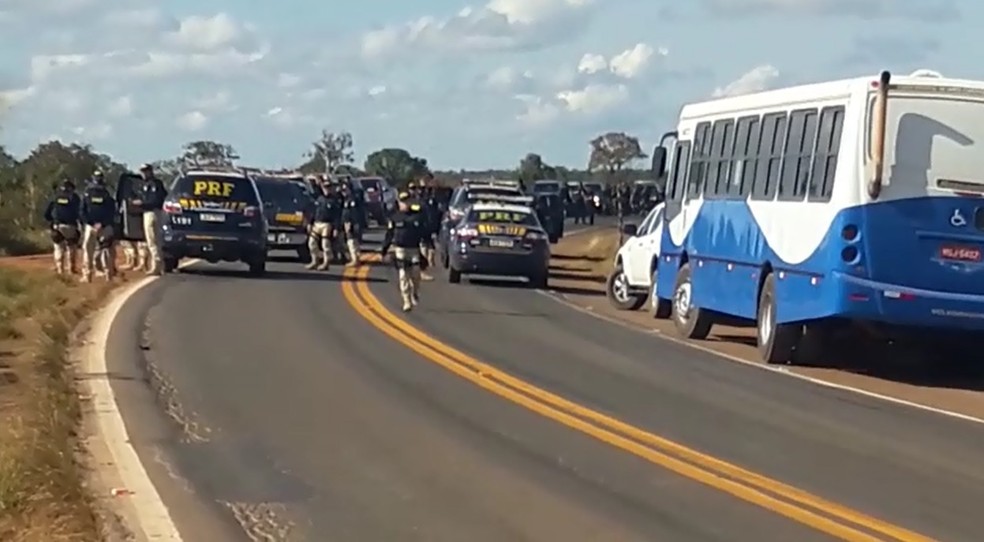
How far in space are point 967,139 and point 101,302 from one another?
1237 cm

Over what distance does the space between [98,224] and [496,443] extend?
17.3 meters

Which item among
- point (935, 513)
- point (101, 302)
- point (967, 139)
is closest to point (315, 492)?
point (935, 513)

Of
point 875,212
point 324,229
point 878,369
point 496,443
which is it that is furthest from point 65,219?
point 496,443

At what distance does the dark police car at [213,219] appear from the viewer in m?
32.1

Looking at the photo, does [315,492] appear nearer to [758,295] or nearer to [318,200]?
[758,295]

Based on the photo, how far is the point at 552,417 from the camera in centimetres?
1480

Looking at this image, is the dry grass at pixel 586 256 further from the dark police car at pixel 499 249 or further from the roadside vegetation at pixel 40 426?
the roadside vegetation at pixel 40 426

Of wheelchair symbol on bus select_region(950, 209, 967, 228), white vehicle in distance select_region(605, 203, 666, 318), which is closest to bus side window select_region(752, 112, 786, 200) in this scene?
wheelchair symbol on bus select_region(950, 209, 967, 228)

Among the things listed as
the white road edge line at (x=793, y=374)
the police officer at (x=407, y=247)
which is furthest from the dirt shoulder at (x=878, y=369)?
the police officer at (x=407, y=247)

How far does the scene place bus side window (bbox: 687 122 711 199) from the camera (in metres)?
24.3

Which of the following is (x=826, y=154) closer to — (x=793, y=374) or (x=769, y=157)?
(x=769, y=157)

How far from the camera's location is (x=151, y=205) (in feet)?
103

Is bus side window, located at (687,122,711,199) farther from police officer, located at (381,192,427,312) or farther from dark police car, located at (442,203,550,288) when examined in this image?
dark police car, located at (442,203,550,288)

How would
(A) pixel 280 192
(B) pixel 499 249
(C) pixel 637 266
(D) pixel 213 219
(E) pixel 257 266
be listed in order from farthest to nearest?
(A) pixel 280 192 → (B) pixel 499 249 → (E) pixel 257 266 → (D) pixel 213 219 → (C) pixel 637 266
